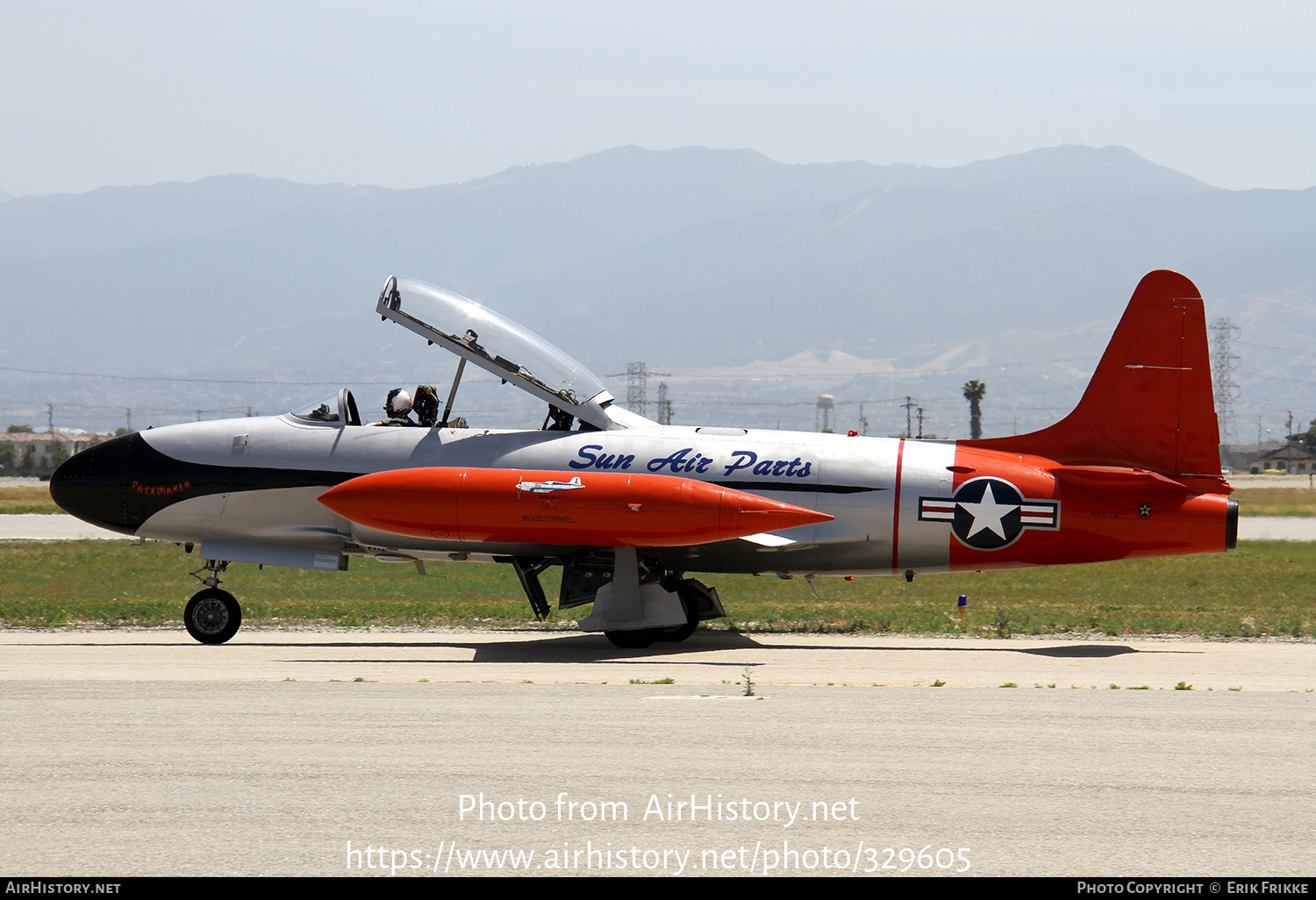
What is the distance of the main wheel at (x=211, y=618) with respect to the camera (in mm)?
17031

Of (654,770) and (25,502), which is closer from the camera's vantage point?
(654,770)

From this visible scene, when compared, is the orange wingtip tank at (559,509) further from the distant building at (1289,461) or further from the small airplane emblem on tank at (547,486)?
the distant building at (1289,461)

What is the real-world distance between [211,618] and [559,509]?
5.19 m

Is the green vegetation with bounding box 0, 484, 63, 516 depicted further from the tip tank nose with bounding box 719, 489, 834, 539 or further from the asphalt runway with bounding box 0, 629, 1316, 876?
the asphalt runway with bounding box 0, 629, 1316, 876

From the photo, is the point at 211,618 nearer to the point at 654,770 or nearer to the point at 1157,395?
the point at 654,770

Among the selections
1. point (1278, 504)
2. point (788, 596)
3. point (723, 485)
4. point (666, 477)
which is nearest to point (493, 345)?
point (666, 477)

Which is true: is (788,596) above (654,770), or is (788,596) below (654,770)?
below

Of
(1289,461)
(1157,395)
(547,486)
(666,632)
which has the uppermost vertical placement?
(1157,395)

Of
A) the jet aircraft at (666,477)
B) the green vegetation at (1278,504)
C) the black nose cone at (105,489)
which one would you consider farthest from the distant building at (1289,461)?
the black nose cone at (105,489)

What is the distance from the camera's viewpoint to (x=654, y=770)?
8664 millimetres

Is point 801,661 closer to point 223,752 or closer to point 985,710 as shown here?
point 985,710

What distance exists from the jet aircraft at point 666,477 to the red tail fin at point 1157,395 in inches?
1.0
